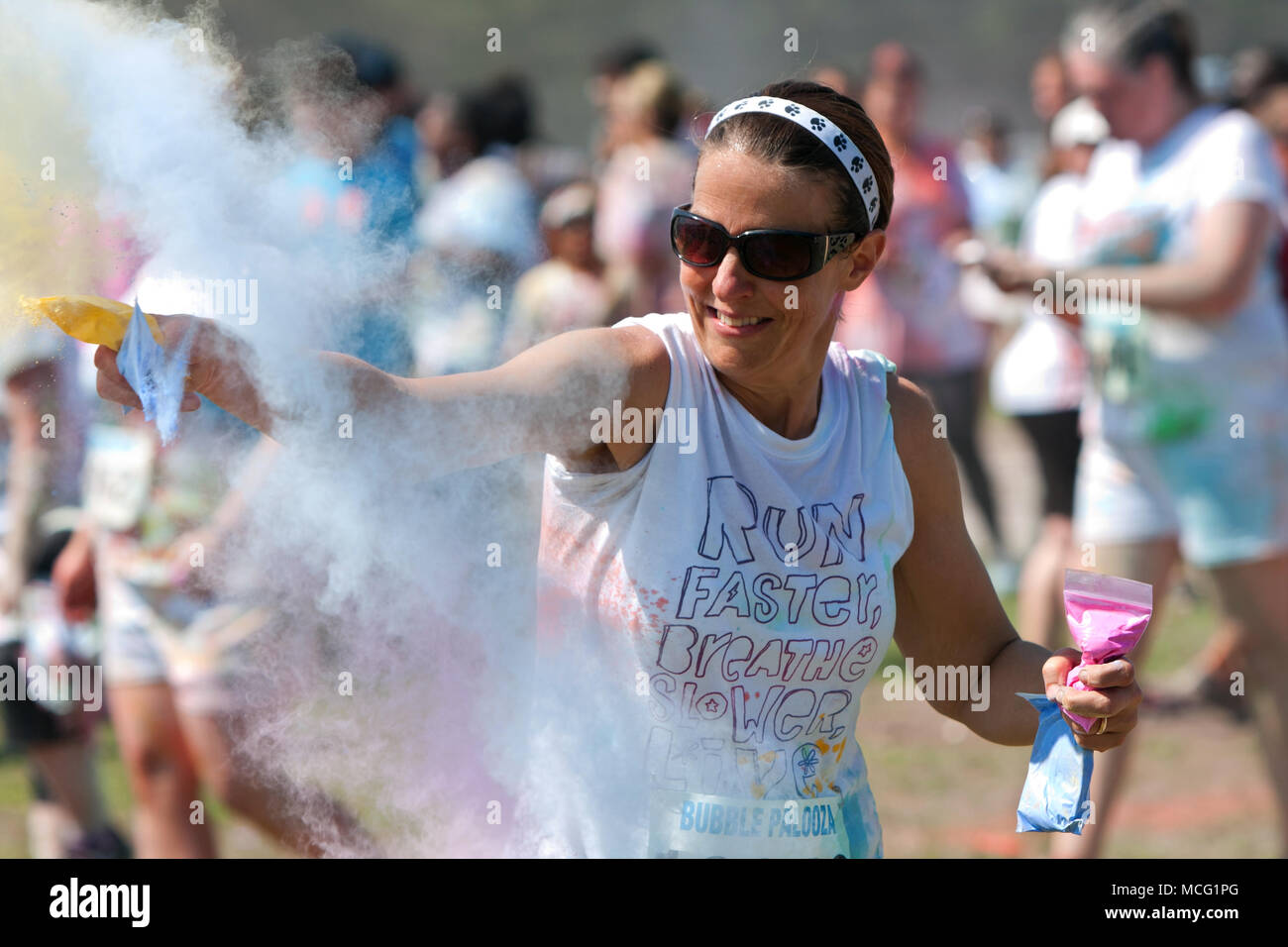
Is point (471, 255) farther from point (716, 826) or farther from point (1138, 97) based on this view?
point (1138, 97)

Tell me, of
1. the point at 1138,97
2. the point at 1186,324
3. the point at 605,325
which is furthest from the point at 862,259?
the point at 1138,97

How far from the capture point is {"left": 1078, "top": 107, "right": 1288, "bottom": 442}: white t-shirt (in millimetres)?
4539

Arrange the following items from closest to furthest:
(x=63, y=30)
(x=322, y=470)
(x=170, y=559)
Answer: (x=63, y=30) < (x=322, y=470) < (x=170, y=559)

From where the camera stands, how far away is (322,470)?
2.49 m

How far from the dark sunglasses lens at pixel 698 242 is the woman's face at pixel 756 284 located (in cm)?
2

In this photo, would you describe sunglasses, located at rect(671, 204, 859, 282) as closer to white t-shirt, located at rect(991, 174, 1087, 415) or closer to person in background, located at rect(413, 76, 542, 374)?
person in background, located at rect(413, 76, 542, 374)

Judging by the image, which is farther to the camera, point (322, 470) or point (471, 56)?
point (471, 56)

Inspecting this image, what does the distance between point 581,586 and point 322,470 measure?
1.56 ft

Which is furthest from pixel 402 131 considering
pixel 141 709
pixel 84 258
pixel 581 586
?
pixel 581 586

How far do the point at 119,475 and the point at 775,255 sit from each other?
225 centimetres

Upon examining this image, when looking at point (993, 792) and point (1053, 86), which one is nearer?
point (993, 792)

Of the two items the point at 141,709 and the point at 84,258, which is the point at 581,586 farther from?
the point at 141,709

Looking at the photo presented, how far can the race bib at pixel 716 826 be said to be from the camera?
2438 millimetres

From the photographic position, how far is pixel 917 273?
24.1 feet
